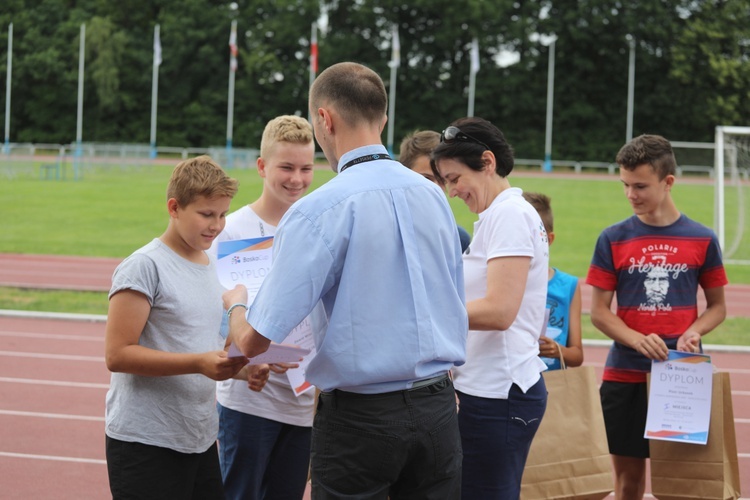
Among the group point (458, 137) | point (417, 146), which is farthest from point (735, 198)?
point (458, 137)

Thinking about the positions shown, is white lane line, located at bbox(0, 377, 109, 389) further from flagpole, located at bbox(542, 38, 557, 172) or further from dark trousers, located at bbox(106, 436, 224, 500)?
flagpole, located at bbox(542, 38, 557, 172)

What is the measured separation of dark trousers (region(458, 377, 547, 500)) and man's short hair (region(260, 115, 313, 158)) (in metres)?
1.22

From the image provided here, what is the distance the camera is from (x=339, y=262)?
8.31 feet

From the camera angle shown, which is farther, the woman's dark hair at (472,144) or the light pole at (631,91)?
the light pole at (631,91)

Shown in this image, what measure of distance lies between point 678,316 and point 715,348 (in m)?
5.09

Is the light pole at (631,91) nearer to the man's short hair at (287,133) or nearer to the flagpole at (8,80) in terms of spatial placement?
the flagpole at (8,80)

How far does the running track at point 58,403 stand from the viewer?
5516 millimetres

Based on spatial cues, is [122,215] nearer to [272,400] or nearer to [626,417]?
[626,417]

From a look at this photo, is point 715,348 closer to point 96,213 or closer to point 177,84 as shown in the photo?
point 96,213

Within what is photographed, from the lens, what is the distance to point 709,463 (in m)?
4.00

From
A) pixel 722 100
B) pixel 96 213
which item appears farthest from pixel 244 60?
pixel 96 213

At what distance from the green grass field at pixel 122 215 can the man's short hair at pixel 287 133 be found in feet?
21.1

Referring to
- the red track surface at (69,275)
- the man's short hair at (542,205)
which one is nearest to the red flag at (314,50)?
the red track surface at (69,275)

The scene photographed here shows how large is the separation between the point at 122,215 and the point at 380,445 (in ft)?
64.8
